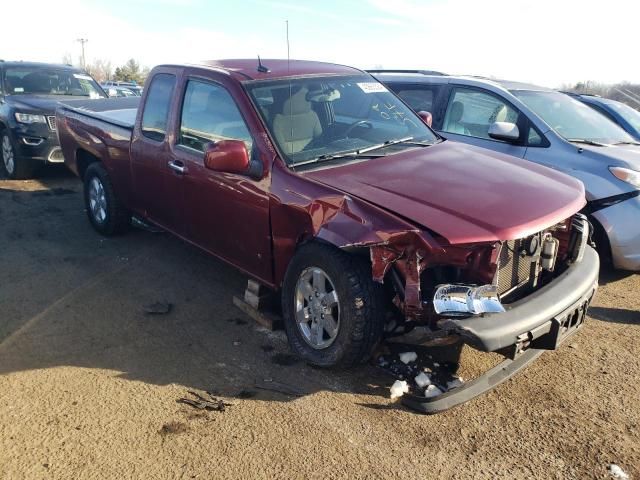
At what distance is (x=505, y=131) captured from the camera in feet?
17.9

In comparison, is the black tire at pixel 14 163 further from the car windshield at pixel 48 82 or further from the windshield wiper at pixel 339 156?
the windshield wiper at pixel 339 156

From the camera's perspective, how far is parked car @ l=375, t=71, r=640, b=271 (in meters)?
4.81

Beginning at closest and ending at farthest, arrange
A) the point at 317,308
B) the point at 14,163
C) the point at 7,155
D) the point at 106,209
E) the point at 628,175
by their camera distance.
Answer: the point at 317,308 → the point at 628,175 → the point at 106,209 → the point at 14,163 → the point at 7,155

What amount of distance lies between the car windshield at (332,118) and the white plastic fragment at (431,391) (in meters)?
1.64

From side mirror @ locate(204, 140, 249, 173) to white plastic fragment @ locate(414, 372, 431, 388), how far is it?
1.76 m

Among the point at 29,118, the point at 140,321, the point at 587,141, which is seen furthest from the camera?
the point at 29,118

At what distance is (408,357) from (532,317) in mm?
973

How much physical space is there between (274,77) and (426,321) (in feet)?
7.39

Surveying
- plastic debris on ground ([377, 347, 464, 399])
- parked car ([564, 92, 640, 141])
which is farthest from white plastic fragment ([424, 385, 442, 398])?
parked car ([564, 92, 640, 141])

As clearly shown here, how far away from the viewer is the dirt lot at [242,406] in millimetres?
2770

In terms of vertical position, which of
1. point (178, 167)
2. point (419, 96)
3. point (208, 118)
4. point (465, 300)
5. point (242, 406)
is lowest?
point (242, 406)

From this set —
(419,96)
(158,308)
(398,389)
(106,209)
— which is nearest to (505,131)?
(419,96)

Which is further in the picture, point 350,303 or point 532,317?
point 350,303

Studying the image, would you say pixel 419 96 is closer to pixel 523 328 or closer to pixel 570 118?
pixel 570 118
